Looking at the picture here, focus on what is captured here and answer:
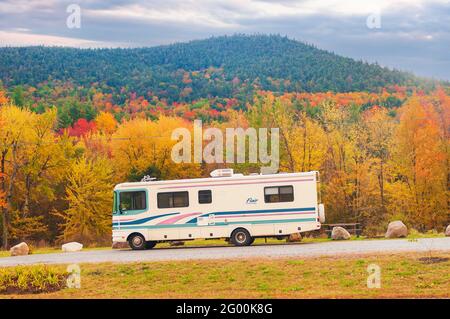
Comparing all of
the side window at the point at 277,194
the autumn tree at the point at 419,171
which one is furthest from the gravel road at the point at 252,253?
the autumn tree at the point at 419,171

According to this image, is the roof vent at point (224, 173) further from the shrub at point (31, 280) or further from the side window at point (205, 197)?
the shrub at point (31, 280)

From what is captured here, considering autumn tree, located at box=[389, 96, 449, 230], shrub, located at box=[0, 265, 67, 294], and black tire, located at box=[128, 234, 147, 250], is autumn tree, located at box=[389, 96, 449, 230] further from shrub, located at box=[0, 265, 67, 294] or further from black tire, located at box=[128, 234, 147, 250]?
shrub, located at box=[0, 265, 67, 294]

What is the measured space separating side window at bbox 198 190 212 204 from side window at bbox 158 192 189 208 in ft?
1.81

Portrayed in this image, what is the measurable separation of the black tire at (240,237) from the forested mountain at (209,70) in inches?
3837

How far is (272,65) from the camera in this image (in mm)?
139250

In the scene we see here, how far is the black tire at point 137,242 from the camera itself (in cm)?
2905

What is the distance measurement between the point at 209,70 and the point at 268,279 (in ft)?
426

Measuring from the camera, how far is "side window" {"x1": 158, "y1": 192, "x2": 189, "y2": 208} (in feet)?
93.9

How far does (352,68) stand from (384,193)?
271 feet

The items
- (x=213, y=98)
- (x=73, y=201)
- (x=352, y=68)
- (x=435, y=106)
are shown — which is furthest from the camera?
(x=352, y=68)

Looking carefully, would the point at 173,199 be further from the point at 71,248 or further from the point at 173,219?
the point at 71,248

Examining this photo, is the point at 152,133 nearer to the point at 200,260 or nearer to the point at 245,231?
the point at 245,231

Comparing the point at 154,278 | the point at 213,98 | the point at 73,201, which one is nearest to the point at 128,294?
the point at 154,278

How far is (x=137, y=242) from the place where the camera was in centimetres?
2912
